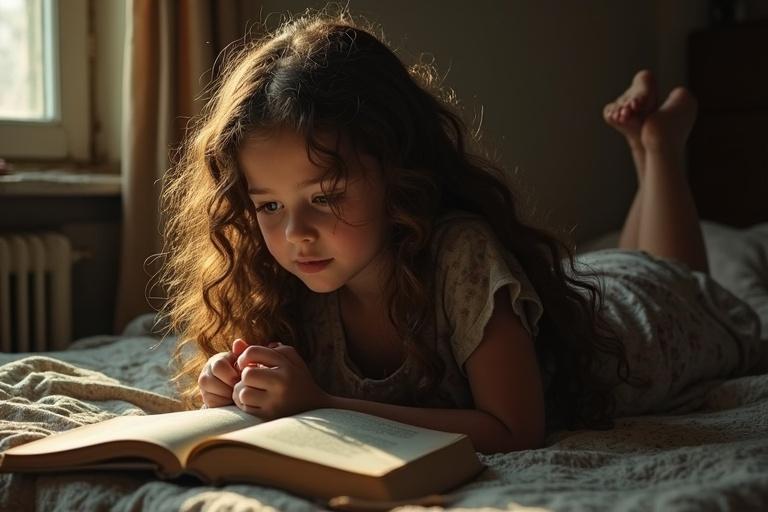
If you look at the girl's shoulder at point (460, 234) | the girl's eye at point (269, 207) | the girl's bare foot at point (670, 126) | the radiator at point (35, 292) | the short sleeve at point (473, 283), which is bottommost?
the radiator at point (35, 292)

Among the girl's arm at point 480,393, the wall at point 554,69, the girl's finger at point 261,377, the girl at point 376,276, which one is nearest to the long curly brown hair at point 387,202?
the girl at point 376,276

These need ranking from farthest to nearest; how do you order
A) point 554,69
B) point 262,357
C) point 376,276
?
point 554,69 < point 376,276 < point 262,357

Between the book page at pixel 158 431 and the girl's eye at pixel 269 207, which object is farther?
the girl's eye at pixel 269 207

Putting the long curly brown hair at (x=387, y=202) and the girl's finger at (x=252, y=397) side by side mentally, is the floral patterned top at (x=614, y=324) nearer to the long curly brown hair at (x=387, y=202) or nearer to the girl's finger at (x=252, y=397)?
the long curly brown hair at (x=387, y=202)

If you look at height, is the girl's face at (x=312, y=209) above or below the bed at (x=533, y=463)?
above

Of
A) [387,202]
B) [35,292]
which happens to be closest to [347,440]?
[387,202]

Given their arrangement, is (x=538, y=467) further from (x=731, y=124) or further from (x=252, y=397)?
(x=731, y=124)

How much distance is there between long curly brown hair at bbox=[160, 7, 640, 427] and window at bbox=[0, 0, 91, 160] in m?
1.09

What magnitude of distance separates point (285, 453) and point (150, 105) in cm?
155

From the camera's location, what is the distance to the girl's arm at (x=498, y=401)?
3.59 feet

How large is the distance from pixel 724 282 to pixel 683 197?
0.44 metres

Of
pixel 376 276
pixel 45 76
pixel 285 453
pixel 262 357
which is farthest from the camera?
pixel 45 76

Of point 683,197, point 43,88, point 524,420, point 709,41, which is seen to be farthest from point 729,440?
point 709,41

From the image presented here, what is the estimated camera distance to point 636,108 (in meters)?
1.96
